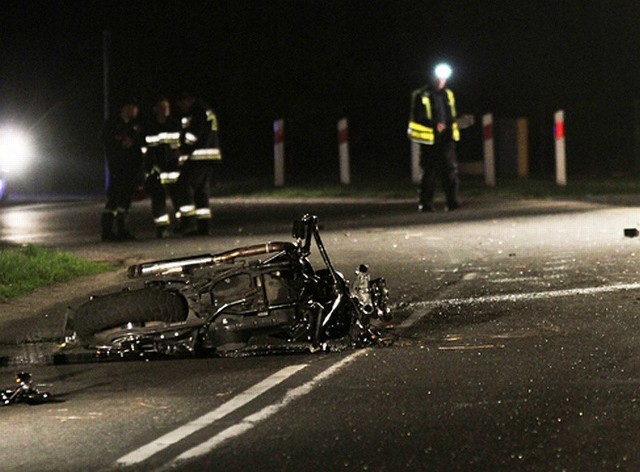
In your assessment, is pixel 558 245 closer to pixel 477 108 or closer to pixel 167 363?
pixel 167 363

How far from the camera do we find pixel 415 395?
834 centimetres

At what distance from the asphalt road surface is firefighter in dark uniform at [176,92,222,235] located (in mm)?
4674

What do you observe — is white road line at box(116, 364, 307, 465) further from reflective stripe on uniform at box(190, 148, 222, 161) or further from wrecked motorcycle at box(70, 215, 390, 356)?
reflective stripe on uniform at box(190, 148, 222, 161)

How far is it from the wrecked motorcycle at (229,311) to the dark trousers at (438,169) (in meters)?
11.6

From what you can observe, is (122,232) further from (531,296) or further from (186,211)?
(531,296)

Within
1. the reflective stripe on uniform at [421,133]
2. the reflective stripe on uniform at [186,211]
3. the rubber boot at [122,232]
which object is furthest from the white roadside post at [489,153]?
the rubber boot at [122,232]

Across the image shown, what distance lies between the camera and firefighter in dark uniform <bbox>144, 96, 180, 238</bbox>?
747 inches

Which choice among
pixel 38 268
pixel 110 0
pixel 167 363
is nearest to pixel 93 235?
pixel 38 268

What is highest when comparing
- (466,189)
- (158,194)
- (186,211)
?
(158,194)

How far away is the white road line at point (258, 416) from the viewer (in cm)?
718

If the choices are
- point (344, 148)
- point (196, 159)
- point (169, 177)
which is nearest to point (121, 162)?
point (169, 177)

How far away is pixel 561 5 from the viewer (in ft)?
137

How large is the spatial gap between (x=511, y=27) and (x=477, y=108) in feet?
13.4

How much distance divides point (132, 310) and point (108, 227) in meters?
9.21
